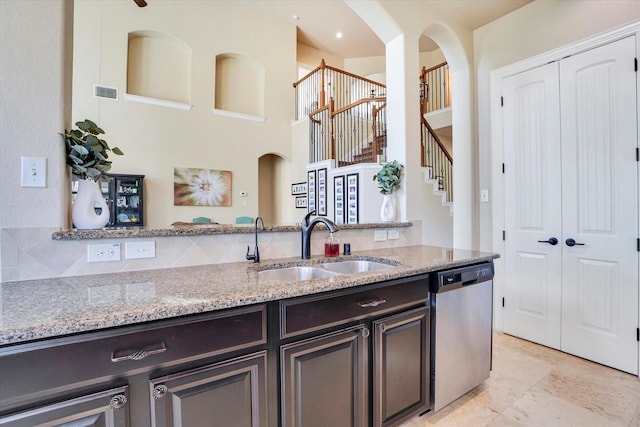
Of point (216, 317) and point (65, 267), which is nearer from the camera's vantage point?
point (216, 317)

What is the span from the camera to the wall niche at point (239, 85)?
6566 mm

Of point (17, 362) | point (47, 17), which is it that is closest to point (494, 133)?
point (47, 17)

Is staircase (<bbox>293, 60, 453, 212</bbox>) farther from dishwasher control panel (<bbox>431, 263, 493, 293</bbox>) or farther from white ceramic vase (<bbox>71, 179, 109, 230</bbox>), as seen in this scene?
white ceramic vase (<bbox>71, 179, 109, 230</bbox>)

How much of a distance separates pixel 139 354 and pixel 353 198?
461 cm

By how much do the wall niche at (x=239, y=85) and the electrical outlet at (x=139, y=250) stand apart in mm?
5466

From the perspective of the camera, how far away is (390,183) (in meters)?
2.61

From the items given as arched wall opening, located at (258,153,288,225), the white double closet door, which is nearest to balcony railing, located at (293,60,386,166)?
arched wall opening, located at (258,153,288,225)

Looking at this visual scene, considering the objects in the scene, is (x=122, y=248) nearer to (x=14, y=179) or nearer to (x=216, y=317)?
(x=14, y=179)

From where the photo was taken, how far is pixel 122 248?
1.47 m

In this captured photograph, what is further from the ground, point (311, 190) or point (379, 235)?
point (311, 190)

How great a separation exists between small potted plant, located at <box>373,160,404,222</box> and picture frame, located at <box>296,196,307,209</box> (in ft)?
13.8

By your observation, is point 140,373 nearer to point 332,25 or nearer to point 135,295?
point 135,295

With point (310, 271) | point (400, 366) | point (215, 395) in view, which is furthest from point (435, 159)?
point (215, 395)

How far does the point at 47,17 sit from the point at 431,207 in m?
4.68
